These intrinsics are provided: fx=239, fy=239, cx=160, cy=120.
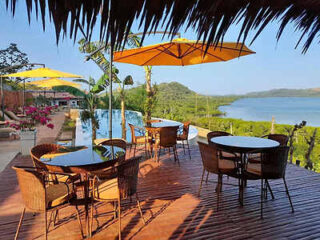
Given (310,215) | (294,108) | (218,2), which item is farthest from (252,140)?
(294,108)

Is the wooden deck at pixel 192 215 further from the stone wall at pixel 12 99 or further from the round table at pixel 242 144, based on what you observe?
the stone wall at pixel 12 99

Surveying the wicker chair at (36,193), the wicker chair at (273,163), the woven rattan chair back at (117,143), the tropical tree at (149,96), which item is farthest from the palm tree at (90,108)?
the wicker chair at (273,163)

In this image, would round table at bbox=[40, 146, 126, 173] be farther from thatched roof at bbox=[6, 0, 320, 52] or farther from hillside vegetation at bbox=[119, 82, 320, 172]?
hillside vegetation at bbox=[119, 82, 320, 172]

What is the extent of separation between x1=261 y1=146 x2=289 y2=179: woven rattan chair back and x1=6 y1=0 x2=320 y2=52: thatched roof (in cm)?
167

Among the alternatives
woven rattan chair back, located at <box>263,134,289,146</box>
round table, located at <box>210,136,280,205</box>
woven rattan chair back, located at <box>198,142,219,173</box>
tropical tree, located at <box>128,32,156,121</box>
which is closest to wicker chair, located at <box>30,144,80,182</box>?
woven rattan chair back, located at <box>198,142,219,173</box>

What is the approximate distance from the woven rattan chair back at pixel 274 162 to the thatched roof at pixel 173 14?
5.48ft

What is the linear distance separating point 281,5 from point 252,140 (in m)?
2.54

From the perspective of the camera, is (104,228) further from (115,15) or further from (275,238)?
(115,15)

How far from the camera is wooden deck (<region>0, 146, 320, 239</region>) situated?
250cm

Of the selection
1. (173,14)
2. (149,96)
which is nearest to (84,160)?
(173,14)

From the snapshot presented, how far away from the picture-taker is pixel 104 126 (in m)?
11.7

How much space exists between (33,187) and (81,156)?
673 mm

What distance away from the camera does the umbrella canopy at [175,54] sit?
4.00 metres

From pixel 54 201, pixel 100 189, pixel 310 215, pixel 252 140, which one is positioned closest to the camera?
pixel 54 201
